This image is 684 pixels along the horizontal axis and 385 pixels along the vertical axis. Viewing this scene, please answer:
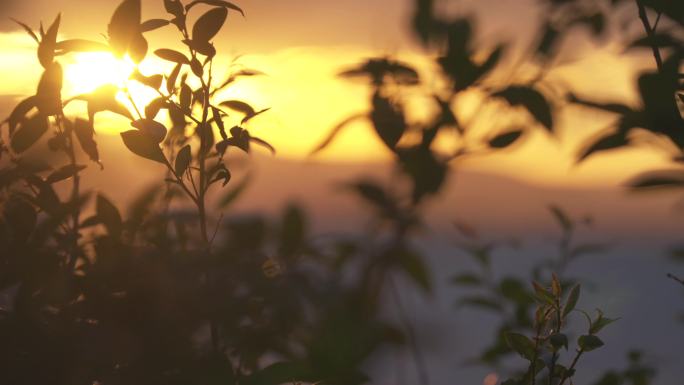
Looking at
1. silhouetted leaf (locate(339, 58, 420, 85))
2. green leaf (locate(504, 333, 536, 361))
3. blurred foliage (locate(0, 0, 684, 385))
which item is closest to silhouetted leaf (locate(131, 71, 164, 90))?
blurred foliage (locate(0, 0, 684, 385))

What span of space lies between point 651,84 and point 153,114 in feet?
Result: 2.68

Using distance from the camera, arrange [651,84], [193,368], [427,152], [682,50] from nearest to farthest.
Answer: [427,152] < [651,84] < [193,368] < [682,50]

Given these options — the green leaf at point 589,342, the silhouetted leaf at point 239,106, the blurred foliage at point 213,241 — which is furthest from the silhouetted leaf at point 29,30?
the green leaf at point 589,342

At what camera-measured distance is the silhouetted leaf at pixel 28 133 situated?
4.84 ft

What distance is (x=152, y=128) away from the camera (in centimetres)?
143

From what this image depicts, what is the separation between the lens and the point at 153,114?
152 centimetres

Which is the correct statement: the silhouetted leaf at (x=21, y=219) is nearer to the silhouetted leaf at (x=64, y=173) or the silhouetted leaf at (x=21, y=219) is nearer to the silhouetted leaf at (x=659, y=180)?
the silhouetted leaf at (x=64, y=173)

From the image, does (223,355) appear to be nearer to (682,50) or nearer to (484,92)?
(484,92)

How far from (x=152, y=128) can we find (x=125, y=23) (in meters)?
0.17

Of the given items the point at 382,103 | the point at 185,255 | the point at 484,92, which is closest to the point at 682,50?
the point at 484,92

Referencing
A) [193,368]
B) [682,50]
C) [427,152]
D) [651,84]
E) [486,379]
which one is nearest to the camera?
[427,152]

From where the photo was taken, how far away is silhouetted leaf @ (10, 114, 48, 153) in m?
1.48

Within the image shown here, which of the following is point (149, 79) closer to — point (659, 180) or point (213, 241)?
point (213, 241)

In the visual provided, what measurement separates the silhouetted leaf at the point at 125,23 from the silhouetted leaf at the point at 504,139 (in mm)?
579
